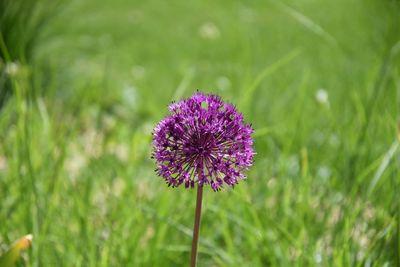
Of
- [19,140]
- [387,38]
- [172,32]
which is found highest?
[172,32]

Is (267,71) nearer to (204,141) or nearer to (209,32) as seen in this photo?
(204,141)

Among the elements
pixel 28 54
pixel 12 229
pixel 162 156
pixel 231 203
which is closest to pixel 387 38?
pixel 231 203

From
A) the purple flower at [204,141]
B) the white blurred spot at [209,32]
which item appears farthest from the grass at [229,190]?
the white blurred spot at [209,32]

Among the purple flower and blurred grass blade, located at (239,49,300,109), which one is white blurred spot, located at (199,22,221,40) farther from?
the purple flower

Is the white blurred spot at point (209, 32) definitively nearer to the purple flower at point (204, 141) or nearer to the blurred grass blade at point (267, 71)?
the blurred grass blade at point (267, 71)

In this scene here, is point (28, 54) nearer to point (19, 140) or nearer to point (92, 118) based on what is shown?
point (92, 118)

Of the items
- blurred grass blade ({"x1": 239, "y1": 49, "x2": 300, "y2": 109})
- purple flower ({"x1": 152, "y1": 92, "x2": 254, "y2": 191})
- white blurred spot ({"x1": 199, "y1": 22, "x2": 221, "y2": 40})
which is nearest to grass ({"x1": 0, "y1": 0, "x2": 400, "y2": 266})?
blurred grass blade ({"x1": 239, "y1": 49, "x2": 300, "y2": 109})
